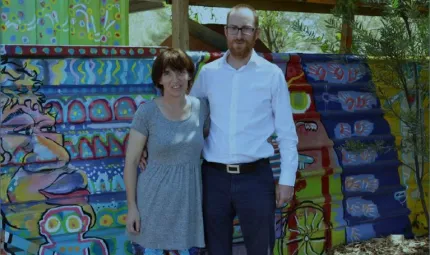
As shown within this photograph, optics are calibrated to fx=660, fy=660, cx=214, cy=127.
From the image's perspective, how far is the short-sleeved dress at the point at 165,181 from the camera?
369cm

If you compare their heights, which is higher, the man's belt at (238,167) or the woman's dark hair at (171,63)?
the woman's dark hair at (171,63)

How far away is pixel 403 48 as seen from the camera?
17.7ft

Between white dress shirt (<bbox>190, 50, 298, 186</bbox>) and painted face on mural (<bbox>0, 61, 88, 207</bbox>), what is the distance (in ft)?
3.31

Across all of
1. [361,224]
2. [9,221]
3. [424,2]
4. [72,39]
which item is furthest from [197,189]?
[424,2]

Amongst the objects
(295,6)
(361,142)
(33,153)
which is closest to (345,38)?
(361,142)

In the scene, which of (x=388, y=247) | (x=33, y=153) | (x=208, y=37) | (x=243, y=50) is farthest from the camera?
(x=208, y=37)

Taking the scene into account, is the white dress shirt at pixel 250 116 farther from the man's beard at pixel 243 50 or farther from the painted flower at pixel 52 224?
the painted flower at pixel 52 224

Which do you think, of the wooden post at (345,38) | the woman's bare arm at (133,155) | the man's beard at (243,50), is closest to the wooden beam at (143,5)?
the wooden post at (345,38)

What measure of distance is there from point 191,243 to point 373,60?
106 inches

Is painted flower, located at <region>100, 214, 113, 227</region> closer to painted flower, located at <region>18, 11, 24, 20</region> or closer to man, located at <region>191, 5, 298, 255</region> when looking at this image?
man, located at <region>191, 5, 298, 255</region>

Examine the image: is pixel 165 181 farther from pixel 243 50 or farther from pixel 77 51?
pixel 77 51

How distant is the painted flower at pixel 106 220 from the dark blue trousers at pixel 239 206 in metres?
0.84

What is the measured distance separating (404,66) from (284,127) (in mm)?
2328

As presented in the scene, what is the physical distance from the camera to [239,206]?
12.6 feet
